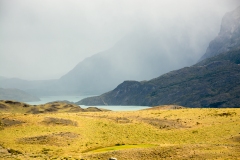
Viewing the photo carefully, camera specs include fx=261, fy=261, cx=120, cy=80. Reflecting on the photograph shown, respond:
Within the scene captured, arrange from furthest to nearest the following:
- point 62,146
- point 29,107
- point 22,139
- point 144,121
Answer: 1. point 29,107
2. point 144,121
3. point 22,139
4. point 62,146

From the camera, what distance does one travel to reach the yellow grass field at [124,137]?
42156 mm

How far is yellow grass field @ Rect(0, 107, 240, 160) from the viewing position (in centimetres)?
4216

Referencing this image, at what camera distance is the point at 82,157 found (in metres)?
42.0

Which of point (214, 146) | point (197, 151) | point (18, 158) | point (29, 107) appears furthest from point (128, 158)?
point (29, 107)

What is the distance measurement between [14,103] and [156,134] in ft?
541

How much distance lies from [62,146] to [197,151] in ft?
88.8

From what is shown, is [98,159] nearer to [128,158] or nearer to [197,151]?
[128,158]

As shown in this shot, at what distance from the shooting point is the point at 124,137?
58656mm

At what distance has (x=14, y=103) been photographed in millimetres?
198500

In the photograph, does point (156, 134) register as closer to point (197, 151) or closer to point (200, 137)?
point (200, 137)

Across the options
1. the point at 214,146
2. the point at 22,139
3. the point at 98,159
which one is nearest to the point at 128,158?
the point at 98,159

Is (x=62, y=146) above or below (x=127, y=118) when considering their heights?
below

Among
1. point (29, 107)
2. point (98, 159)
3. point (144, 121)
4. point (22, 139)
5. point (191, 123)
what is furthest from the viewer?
point (29, 107)

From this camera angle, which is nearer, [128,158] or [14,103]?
[128,158]
